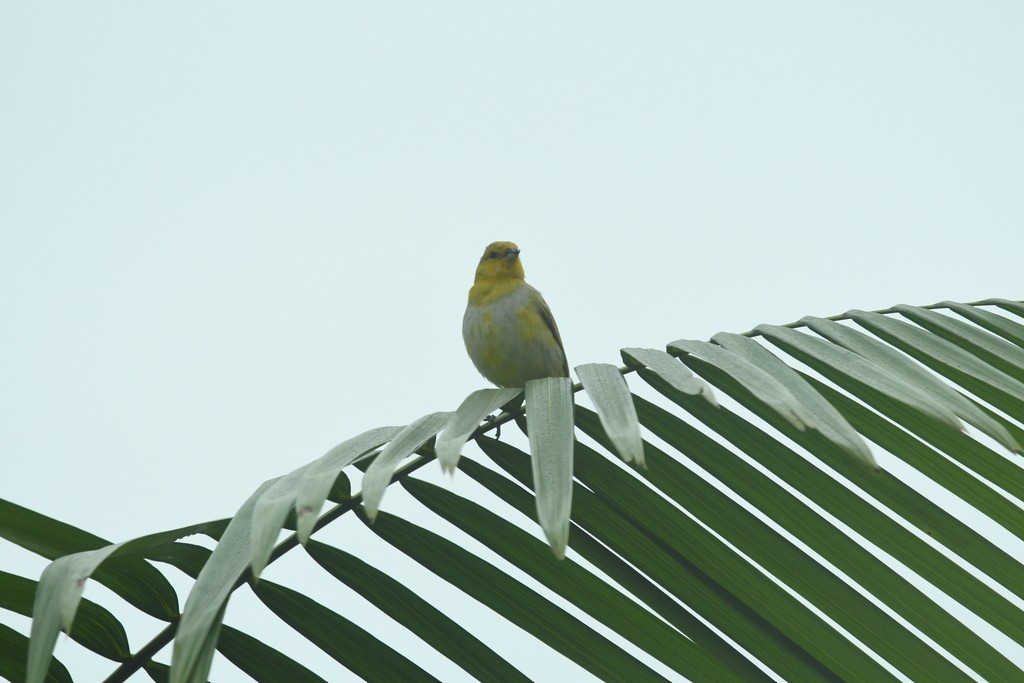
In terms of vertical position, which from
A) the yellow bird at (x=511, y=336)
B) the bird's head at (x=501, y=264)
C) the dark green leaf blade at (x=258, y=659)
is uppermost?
the bird's head at (x=501, y=264)

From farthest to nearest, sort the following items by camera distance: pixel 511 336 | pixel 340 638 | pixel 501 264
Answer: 1. pixel 501 264
2. pixel 511 336
3. pixel 340 638

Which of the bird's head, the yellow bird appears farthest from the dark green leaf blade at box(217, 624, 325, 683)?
the bird's head

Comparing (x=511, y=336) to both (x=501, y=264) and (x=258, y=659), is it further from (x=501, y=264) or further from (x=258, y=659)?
(x=258, y=659)

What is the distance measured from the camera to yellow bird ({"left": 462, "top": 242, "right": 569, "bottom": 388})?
541 centimetres

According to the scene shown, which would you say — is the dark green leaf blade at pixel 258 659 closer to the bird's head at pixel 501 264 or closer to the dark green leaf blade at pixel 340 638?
the dark green leaf blade at pixel 340 638

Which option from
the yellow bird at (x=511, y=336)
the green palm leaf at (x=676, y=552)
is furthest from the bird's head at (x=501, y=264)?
the green palm leaf at (x=676, y=552)

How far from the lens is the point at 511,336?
5.41m

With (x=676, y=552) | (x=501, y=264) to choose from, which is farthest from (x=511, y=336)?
(x=676, y=552)

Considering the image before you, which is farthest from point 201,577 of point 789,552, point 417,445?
point 789,552

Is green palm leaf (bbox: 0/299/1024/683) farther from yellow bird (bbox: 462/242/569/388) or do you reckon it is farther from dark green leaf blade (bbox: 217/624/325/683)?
yellow bird (bbox: 462/242/569/388)

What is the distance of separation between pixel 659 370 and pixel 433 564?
14.6 inches

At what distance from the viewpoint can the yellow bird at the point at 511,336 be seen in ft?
17.8

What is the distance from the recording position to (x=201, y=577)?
98 cm

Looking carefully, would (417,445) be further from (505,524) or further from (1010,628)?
(1010,628)
